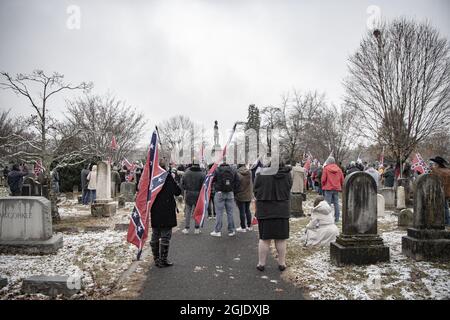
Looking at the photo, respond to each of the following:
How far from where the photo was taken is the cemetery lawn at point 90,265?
199 inches

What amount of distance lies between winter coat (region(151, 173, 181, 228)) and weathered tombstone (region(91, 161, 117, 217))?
697cm

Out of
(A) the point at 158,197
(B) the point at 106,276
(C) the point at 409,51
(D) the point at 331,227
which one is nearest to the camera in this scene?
(B) the point at 106,276

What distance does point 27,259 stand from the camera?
22.1ft

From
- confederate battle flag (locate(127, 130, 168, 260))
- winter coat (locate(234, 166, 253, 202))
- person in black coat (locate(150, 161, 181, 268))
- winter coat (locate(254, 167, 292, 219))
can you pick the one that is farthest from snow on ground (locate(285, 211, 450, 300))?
winter coat (locate(234, 166, 253, 202))

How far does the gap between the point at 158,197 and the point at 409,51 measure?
51.1 ft

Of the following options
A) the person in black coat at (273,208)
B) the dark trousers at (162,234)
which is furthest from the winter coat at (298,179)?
the dark trousers at (162,234)

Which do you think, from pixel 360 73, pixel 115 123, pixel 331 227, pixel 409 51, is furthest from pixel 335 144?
pixel 331 227

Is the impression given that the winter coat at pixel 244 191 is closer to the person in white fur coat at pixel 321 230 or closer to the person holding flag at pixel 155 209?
the person in white fur coat at pixel 321 230

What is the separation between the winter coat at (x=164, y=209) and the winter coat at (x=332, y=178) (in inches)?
246

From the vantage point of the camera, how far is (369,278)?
554 cm

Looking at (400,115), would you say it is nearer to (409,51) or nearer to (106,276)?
(409,51)

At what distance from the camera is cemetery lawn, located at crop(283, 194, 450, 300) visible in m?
4.91

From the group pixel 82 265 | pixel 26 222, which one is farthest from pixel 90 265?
pixel 26 222
